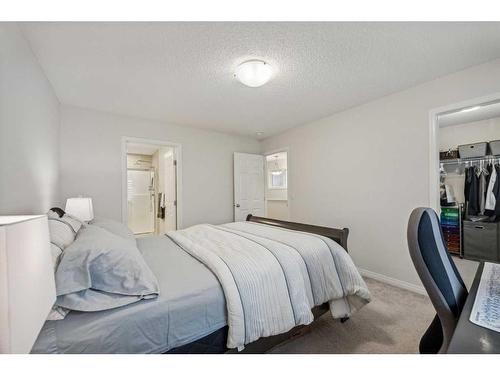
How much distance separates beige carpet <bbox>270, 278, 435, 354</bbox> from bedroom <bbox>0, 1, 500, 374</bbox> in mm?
17

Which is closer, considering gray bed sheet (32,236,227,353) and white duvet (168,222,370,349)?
gray bed sheet (32,236,227,353)

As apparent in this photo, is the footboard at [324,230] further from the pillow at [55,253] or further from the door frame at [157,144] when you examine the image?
the pillow at [55,253]

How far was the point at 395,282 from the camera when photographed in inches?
102

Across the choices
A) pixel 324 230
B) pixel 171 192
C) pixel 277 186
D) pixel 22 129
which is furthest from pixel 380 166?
pixel 277 186

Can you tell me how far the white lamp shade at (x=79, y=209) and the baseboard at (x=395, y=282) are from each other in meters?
3.53

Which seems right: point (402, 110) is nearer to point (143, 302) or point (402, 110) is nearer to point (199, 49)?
point (199, 49)

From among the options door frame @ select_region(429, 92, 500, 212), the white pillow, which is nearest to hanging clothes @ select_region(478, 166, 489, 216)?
door frame @ select_region(429, 92, 500, 212)

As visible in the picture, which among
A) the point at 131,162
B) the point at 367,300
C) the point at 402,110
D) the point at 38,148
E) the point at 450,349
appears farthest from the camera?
the point at 131,162

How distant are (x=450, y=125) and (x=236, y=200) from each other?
420cm

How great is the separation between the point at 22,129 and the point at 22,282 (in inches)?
60.9

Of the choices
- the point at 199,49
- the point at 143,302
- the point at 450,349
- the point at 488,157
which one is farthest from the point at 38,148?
the point at 488,157

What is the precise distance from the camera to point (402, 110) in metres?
2.52

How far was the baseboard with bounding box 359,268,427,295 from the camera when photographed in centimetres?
238

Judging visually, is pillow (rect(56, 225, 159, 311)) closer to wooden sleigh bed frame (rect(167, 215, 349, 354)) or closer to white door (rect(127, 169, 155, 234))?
wooden sleigh bed frame (rect(167, 215, 349, 354))
